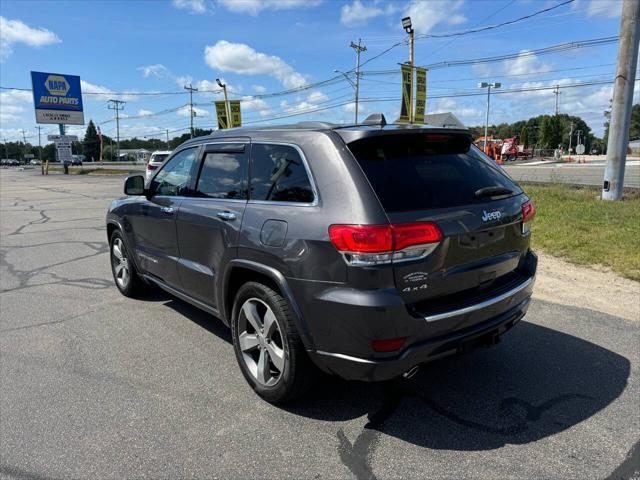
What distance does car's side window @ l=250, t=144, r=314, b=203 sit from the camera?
2.99m

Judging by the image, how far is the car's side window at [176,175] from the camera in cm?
423

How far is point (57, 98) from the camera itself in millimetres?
45875

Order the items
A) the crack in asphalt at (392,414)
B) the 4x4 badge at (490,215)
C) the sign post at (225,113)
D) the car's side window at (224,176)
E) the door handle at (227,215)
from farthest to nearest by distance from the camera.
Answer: the sign post at (225,113) < the car's side window at (224,176) < the door handle at (227,215) < the 4x4 badge at (490,215) < the crack in asphalt at (392,414)

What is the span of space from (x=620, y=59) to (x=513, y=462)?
1173cm

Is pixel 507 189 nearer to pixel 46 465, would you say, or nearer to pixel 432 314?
pixel 432 314

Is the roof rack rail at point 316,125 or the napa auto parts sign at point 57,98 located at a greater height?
the napa auto parts sign at point 57,98

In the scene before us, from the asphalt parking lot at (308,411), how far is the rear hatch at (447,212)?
0.80 m

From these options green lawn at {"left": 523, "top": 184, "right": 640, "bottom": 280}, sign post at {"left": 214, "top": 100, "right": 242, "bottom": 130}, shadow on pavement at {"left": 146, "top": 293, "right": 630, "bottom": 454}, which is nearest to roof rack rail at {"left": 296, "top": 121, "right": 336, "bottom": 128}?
shadow on pavement at {"left": 146, "top": 293, "right": 630, "bottom": 454}

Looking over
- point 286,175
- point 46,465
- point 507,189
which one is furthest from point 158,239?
point 507,189

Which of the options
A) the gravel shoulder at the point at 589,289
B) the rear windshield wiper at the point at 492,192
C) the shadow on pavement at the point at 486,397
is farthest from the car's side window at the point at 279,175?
the gravel shoulder at the point at 589,289

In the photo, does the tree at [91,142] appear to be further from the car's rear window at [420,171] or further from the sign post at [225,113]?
the car's rear window at [420,171]

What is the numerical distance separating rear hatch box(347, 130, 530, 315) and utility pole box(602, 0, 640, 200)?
31.5 ft

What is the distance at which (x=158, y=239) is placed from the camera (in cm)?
453

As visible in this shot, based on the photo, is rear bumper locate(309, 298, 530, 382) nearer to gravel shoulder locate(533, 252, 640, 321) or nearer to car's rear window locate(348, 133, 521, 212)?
car's rear window locate(348, 133, 521, 212)
